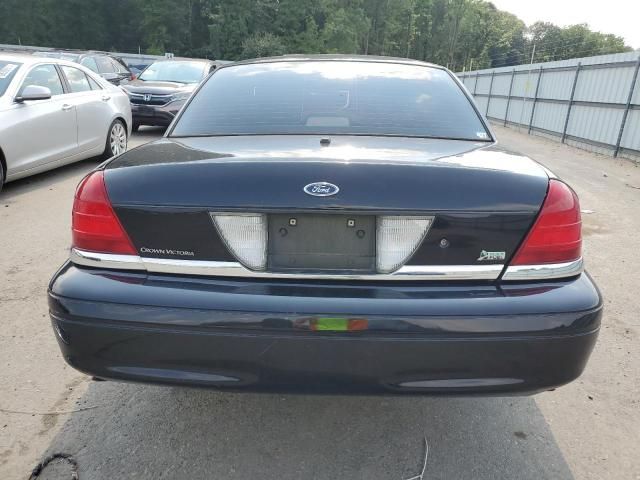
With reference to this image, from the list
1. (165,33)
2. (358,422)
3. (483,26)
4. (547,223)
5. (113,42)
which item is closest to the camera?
(547,223)

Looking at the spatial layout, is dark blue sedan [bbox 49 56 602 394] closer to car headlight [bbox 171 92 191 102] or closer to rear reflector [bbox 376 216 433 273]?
rear reflector [bbox 376 216 433 273]

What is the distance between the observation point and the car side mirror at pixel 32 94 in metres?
6.00

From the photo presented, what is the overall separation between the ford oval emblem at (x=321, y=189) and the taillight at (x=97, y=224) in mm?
682

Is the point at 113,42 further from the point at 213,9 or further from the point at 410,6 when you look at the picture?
the point at 410,6

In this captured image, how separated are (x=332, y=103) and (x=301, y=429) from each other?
161cm

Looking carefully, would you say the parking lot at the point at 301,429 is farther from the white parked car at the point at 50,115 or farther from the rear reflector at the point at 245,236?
the white parked car at the point at 50,115

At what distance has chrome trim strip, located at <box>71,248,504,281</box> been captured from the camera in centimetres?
181

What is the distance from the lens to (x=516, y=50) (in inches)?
3696

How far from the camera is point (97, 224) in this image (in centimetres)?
191

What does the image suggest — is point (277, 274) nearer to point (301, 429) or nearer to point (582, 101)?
point (301, 429)

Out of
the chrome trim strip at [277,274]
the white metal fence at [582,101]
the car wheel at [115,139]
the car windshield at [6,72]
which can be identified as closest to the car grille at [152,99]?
the car wheel at [115,139]

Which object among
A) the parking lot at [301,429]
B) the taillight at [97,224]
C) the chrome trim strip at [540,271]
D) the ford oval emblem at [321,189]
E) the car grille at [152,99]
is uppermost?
the ford oval emblem at [321,189]

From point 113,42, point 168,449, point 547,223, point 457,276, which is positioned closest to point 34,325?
point 168,449

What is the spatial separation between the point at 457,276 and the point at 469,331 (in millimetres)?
199
